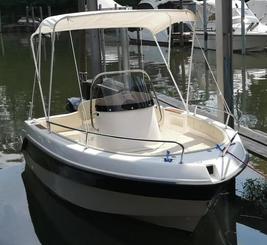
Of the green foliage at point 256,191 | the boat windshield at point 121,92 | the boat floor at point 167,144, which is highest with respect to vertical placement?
the boat windshield at point 121,92

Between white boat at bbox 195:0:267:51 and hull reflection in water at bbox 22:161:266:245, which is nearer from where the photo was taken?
hull reflection in water at bbox 22:161:266:245

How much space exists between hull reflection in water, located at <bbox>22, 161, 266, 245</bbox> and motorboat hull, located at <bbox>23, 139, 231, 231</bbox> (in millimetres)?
171

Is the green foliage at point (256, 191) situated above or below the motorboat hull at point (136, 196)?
below

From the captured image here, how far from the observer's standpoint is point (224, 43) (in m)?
6.49

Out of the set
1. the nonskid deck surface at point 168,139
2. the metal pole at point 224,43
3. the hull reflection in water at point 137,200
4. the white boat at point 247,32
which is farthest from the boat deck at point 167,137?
the white boat at point 247,32

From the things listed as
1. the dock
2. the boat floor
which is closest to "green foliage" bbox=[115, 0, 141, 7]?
the dock

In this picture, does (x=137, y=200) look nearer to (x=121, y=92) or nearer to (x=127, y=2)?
(x=121, y=92)

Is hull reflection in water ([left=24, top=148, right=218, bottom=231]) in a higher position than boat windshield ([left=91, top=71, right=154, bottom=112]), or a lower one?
lower

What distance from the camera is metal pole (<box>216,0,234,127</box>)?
6457mm

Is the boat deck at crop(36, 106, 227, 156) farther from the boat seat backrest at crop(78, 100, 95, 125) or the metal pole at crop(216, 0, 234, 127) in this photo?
the metal pole at crop(216, 0, 234, 127)

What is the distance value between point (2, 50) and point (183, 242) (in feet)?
85.8

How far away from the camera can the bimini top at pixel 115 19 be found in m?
6.06

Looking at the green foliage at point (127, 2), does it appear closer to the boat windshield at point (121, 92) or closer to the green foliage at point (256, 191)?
the boat windshield at point (121, 92)

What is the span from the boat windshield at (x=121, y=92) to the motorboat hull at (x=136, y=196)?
35.1 inches
